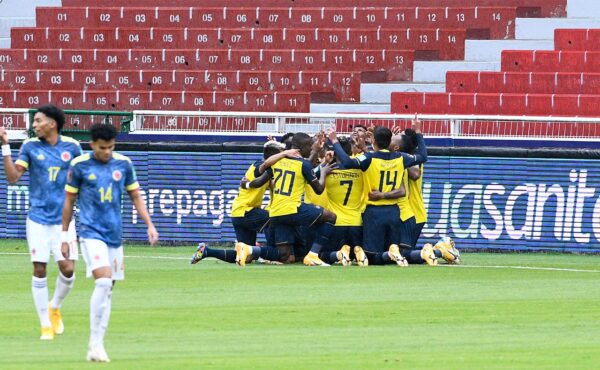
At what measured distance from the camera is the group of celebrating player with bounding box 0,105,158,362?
963 centimetres

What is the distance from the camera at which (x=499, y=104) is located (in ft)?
79.7

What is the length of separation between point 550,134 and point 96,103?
10263 mm

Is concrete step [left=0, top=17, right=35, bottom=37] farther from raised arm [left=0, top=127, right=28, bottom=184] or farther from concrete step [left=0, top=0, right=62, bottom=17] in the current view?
raised arm [left=0, top=127, right=28, bottom=184]

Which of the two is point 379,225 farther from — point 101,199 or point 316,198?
point 101,199

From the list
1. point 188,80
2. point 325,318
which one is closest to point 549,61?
point 188,80

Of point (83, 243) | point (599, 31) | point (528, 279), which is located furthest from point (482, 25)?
point (83, 243)

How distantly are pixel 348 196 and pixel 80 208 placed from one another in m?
8.06

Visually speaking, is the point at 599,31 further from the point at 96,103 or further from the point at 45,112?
the point at 45,112

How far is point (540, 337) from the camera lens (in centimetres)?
1073

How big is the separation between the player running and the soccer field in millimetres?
458

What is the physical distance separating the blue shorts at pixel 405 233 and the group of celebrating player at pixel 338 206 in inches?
0.5

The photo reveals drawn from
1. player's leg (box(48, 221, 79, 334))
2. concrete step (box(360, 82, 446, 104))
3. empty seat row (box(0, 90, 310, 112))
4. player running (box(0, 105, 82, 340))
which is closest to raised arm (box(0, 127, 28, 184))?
player running (box(0, 105, 82, 340))

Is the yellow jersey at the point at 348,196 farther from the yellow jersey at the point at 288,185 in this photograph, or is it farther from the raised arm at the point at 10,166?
the raised arm at the point at 10,166

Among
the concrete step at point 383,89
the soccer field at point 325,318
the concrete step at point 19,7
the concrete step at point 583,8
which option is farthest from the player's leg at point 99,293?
the concrete step at point 19,7
